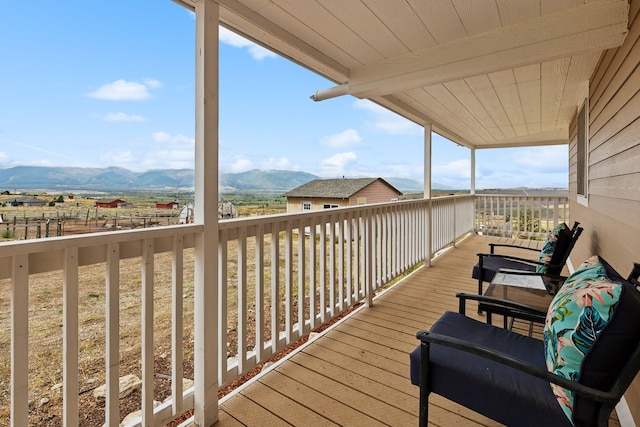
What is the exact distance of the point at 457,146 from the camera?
689cm

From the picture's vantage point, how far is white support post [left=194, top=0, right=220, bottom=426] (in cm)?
159

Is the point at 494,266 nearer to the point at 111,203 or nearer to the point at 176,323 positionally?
the point at 176,323

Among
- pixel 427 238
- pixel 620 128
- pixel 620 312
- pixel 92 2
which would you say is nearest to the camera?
pixel 620 312

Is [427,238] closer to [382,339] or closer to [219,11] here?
[382,339]

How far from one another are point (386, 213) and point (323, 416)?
2.22m

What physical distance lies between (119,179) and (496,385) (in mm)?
1626

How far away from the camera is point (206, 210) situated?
1.64 m

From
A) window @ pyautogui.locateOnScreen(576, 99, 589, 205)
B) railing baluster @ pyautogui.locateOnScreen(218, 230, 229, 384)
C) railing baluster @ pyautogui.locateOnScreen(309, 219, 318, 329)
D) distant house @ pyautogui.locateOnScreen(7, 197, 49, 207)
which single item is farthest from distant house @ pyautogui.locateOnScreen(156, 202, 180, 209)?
window @ pyautogui.locateOnScreen(576, 99, 589, 205)

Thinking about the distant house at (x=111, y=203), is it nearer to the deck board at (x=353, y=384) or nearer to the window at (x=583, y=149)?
the deck board at (x=353, y=384)

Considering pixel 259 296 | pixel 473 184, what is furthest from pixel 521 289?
→ pixel 473 184

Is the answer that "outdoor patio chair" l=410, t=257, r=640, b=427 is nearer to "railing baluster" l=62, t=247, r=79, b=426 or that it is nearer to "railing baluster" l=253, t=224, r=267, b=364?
"railing baluster" l=253, t=224, r=267, b=364

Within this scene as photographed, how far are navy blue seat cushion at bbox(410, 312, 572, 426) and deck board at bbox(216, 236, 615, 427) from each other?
51 cm

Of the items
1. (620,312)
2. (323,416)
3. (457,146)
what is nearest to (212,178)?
(323,416)

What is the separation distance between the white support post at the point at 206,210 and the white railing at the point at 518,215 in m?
7.17
